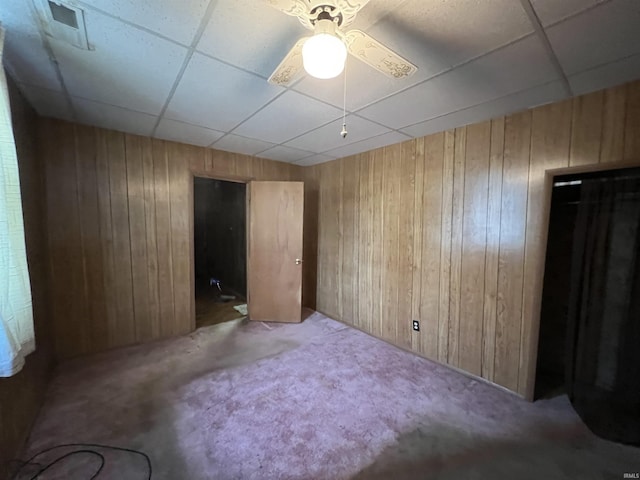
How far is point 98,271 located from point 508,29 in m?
3.69

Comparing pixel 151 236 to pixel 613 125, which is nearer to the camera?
pixel 613 125

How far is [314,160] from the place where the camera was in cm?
376

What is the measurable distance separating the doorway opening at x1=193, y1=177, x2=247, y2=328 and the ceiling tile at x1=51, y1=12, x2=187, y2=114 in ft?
9.01

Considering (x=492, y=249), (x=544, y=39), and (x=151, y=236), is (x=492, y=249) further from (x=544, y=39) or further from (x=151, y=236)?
(x=151, y=236)

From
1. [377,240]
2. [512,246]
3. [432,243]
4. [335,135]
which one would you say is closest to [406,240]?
[432,243]

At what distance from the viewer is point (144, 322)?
9.44 ft

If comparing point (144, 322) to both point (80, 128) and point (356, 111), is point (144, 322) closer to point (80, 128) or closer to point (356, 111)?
point (80, 128)

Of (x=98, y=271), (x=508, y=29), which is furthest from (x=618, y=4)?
(x=98, y=271)

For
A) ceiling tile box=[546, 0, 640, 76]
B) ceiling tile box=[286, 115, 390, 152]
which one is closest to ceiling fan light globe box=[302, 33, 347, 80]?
ceiling tile box=[546, 0, 640, 76]

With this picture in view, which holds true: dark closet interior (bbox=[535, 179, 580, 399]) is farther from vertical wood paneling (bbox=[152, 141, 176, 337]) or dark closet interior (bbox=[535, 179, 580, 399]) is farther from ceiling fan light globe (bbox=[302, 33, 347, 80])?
vertical wood paneling (bbox=[152, 141, 176, 337])

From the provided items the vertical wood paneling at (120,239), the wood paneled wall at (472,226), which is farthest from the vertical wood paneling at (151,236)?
the wood paneled wall at (472,226)

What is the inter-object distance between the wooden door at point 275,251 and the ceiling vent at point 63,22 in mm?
2310

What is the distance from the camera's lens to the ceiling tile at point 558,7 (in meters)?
1.06

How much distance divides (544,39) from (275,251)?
3191 millimetres
